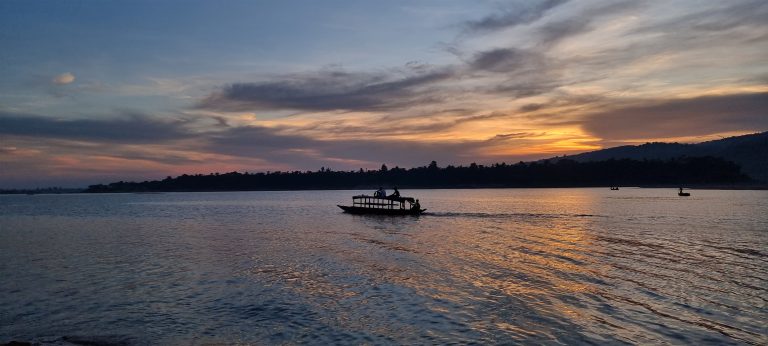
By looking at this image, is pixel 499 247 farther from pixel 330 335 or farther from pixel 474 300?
pixel 330 335

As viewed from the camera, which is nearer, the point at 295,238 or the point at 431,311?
the point at 431,311

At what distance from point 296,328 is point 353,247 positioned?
69.1 ft

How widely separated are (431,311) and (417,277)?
6673 mm

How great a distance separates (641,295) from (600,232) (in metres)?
27.3

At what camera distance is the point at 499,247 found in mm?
35906

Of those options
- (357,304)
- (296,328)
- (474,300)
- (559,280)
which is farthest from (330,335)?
(559,280)

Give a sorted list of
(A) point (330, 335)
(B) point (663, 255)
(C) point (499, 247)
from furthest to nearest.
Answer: (C) point (499, 247), (B) point (663, 255), (A) point (330, 335)

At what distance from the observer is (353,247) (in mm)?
37906

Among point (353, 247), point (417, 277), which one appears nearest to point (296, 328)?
point (417, 277)

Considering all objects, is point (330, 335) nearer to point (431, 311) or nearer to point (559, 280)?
point (431, 311)

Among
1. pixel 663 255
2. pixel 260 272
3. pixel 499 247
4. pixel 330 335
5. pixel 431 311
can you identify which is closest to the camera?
pixel 330 335

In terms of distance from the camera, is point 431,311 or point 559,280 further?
point 559,280

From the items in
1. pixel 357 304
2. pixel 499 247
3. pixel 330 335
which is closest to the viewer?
pixel 330 335

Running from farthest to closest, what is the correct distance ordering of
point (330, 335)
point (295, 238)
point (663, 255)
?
point (295, 238)
point (663, 255)
point (330, 335)
